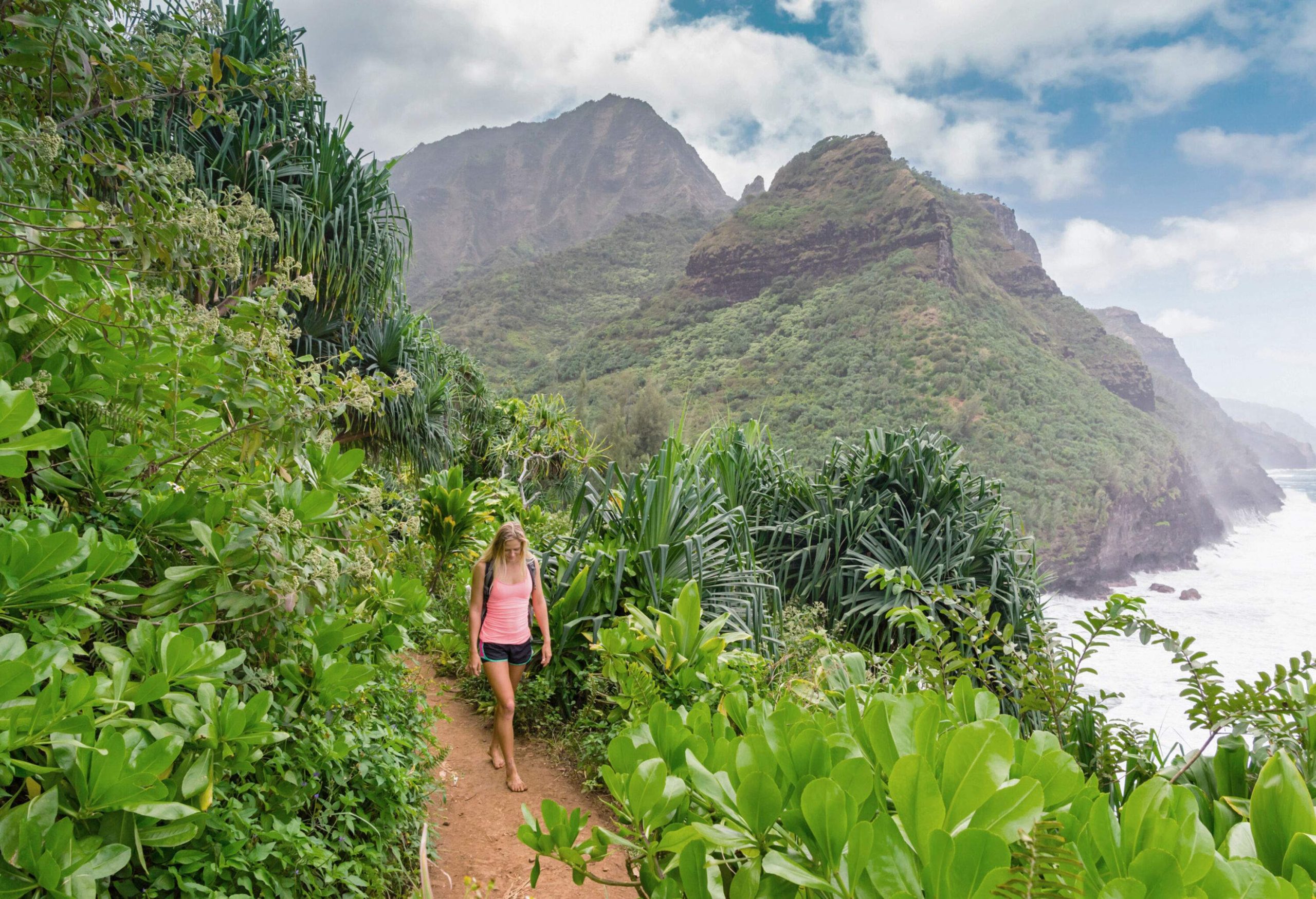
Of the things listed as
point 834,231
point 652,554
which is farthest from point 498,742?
point 834,231

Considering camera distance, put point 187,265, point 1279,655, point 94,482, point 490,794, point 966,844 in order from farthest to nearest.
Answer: point 1279,655 < point 490,794 < point 187,265 < point 94,482 < point 966,844

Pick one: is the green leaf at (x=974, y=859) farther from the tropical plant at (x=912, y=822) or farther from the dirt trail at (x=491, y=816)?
the dirt trail at (x=491, y=816)

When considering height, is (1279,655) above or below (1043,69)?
below

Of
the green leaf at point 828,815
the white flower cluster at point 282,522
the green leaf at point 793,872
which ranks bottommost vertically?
the green leaf at point 793,872

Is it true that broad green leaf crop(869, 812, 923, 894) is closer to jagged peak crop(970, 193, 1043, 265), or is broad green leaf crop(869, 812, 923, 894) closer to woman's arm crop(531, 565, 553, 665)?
woman's arm crop(531, 565, 553, 665)

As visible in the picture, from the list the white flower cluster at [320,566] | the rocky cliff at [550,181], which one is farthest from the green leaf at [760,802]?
the rocky cliff at [550,181]

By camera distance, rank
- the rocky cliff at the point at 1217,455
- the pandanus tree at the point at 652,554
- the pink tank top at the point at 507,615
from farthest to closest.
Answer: the rocky cliff at the point at 1217,455 → the pandanus tree at the point at 652,554 → the pink tank top at the point at 507,615

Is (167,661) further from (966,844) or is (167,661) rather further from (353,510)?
(966,844)

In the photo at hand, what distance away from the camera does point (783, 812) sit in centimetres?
70

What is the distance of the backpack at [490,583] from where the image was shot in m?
3.21

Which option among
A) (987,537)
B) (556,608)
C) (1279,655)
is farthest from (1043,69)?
(556,608)

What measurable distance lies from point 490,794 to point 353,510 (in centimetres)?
165

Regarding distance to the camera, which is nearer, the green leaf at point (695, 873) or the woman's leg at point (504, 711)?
the green leaf at point (695, 873)

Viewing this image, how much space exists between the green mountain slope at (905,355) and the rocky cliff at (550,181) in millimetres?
32671
